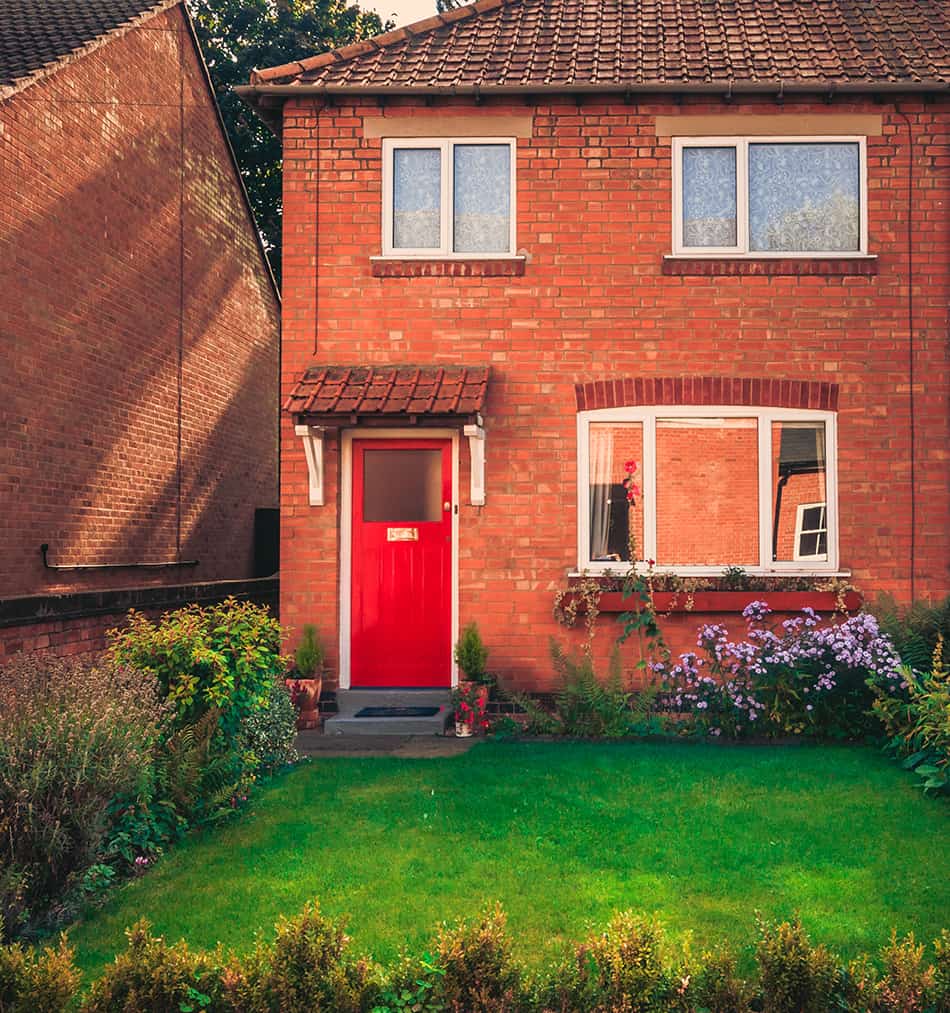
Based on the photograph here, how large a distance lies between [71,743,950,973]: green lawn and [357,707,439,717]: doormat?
186 centimetres

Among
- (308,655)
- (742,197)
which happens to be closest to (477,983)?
(308,655)

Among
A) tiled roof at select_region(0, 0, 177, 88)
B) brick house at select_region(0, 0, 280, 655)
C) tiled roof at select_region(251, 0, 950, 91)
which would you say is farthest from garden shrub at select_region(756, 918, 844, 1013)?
tiled roof at select_region(0, 0, 177, 88)

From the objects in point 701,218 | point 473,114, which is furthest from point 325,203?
point 701,218

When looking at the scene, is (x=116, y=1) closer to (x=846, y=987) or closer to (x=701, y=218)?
(x=701, y=218)

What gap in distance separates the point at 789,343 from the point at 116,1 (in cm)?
1082

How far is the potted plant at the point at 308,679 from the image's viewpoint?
10.0 meters

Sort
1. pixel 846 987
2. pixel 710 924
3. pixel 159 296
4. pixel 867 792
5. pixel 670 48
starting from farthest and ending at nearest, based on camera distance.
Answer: pixel 159 296, pixel 670 48, pixel 867 792, pixel 710 924, pixel 846 987

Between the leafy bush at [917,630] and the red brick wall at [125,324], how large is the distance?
8695 millimetres

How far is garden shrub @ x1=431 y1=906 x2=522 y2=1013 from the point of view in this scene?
378cm

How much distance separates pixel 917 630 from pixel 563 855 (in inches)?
191

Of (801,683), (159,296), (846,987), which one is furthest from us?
(159,296)

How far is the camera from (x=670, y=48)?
37.2ft

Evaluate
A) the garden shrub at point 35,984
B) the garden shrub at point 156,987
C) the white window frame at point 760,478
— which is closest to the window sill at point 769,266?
the white window frame at point 760,478

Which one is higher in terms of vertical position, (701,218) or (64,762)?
(701,218)
